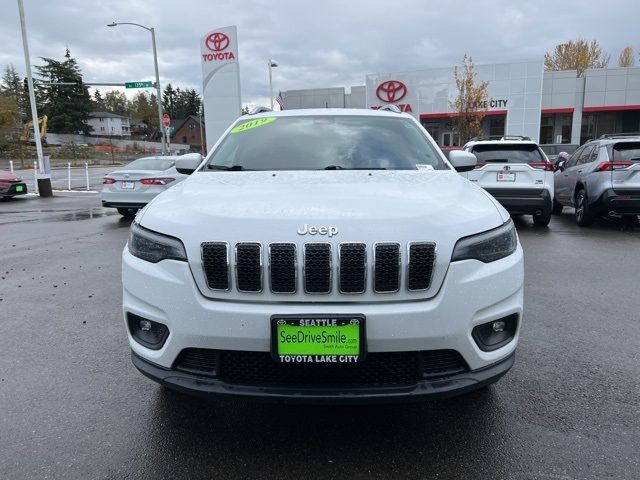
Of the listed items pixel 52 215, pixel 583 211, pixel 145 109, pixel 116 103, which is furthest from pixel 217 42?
pixel 116 103

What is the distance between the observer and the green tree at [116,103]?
14362 centimetres

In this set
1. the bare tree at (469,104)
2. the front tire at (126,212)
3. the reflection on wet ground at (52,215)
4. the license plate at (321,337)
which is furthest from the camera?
the bare tree at (469,104)

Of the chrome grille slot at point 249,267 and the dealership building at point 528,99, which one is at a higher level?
the dealership building at point 528,99

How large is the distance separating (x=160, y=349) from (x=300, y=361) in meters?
0.71

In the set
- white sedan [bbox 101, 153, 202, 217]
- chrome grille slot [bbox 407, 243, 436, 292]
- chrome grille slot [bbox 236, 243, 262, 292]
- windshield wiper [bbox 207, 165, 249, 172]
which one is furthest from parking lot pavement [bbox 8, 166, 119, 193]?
chrome grille slot [bbox 407, 243, 436, 292]

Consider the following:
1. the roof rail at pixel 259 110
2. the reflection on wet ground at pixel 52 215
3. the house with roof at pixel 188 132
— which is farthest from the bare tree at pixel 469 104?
the house with roof at pixel 188 132

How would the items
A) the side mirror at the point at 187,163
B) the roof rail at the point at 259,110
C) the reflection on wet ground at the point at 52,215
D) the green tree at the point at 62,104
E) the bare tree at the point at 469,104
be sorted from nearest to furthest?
the side mirror at the point at 187,163 → the roof rail at the point at 259,110 → the reflection on wet ground at the point at 52,215 → the bare tree at the point at 469,104 → the green tree at the point at 62,104

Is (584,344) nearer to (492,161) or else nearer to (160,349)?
(160,349)

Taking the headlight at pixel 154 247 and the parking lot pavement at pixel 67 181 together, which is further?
the parking lot pavement at pixel 67 181

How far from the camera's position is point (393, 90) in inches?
1375

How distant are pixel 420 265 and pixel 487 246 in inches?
15.8

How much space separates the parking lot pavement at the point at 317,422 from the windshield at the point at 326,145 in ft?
5.31

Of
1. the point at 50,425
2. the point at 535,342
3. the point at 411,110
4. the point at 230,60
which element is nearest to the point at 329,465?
the point at 50,425

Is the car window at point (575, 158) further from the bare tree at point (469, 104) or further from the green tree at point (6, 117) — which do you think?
the green tree at point (6, 117)
